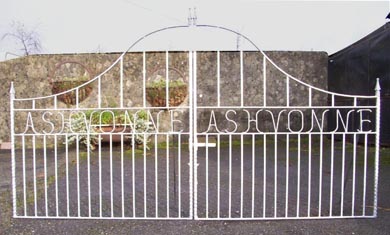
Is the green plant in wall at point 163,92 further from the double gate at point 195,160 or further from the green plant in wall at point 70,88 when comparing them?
the green plant in wall at point 70,88

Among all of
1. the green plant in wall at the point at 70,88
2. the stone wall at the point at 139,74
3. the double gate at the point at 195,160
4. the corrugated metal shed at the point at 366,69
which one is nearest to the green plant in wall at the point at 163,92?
the double gate at the point at 195,160

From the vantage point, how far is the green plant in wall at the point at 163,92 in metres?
8.85

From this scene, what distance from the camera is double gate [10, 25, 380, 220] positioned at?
3775 millimetres

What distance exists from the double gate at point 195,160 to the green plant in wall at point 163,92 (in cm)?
2

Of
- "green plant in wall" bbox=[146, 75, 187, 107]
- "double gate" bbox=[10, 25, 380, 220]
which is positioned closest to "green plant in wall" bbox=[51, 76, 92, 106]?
"double gate" bbox=[10, 25, 380, 220]

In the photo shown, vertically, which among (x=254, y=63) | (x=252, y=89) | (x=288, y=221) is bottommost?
(x=288, y=221)

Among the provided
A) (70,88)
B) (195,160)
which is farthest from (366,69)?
(70,88)

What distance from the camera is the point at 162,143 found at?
9.30 metres

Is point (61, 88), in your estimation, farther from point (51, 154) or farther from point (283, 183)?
point (283, 183)

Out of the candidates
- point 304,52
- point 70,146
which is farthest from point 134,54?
point 304,52

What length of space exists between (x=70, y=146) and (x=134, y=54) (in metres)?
2.60

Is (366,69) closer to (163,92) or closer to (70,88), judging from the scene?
(163,92)

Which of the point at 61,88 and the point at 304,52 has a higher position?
the point at 304,52

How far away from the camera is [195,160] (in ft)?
12.3
